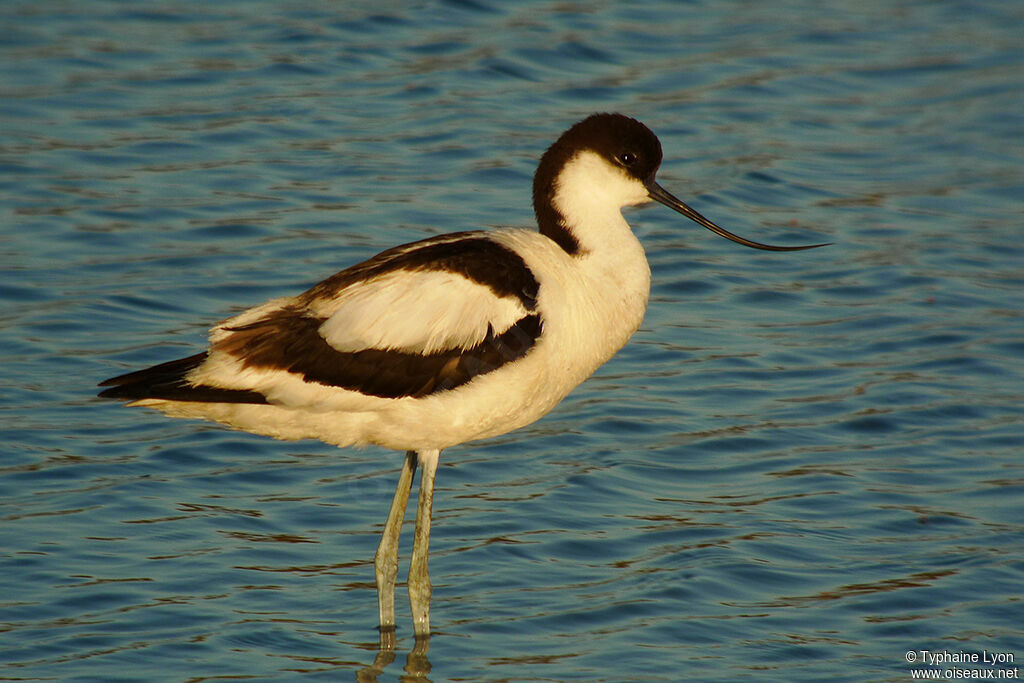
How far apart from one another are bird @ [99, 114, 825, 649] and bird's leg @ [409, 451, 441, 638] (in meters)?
0.14

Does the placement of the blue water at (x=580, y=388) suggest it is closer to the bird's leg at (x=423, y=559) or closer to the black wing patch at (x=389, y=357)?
the bird's leg at (x=423, y=559)

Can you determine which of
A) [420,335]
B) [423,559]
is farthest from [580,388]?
[420,335]

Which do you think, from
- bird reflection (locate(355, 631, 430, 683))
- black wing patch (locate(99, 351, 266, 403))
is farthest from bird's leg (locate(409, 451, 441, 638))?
black wing patch (locate(99, 351, 266, 403))

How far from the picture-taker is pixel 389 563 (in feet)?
22.1

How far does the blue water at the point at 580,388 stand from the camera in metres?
6.63

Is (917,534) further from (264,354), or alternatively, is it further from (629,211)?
(629,211)

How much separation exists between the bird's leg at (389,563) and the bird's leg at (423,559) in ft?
0.29

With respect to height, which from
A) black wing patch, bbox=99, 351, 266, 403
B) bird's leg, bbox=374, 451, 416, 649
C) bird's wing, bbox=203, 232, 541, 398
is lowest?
bird's leg, bbox=374, 451, 416, 649

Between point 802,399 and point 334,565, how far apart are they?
120 inches

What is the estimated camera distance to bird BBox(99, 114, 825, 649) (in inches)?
245

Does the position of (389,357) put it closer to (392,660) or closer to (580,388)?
(392,660)

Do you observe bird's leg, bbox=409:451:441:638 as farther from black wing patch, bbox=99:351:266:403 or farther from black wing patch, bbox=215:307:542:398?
black wing patch, bbox=99:351:266:403

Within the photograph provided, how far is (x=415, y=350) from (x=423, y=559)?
98 cm

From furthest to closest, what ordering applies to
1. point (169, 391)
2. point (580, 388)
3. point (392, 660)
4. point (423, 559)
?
point (580, 388) → point (423, 559) → point (392, 660) → point (169, 391)
